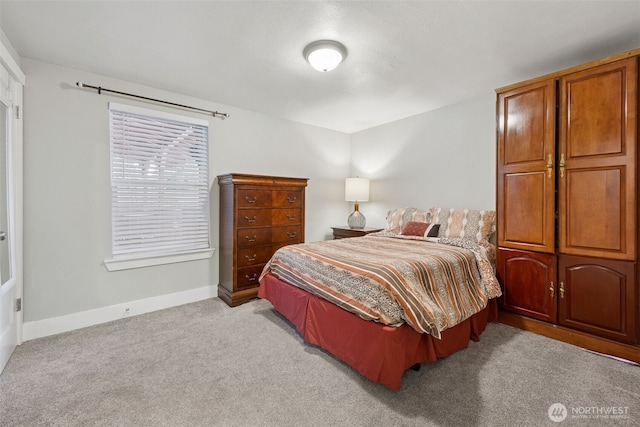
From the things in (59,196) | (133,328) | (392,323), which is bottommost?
(133,328)

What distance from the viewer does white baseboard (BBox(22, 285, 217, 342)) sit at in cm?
247

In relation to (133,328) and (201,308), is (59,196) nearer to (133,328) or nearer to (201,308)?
(133,328)

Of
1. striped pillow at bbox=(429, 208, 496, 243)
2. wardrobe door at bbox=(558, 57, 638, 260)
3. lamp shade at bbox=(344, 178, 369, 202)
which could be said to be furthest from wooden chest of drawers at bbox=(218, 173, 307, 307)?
wardrobe door at bbox=(558, 57, 638, 260)

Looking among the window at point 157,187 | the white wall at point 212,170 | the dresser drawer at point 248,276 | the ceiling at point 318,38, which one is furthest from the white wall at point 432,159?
the window at point 157,187

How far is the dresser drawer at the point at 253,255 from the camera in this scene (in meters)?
3.25

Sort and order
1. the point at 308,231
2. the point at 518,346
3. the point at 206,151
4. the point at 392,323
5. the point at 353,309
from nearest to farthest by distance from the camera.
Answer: the point at 392,323 < the point at 353,309 < the point at 518,346 < the point at 206,151 < the point at 308,231

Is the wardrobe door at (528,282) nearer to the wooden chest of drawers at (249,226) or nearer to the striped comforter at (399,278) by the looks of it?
the striped comforter at (399,278)

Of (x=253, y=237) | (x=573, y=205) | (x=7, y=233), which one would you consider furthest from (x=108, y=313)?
(x=573, y=205)

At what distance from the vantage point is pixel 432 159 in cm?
384

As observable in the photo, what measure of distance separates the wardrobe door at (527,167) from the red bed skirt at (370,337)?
2.37 ft

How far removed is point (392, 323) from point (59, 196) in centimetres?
303

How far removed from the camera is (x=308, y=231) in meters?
4.50

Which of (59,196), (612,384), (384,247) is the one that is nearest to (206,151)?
(59,196)

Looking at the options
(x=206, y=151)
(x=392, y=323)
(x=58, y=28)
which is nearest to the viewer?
(x=392, y=323)
